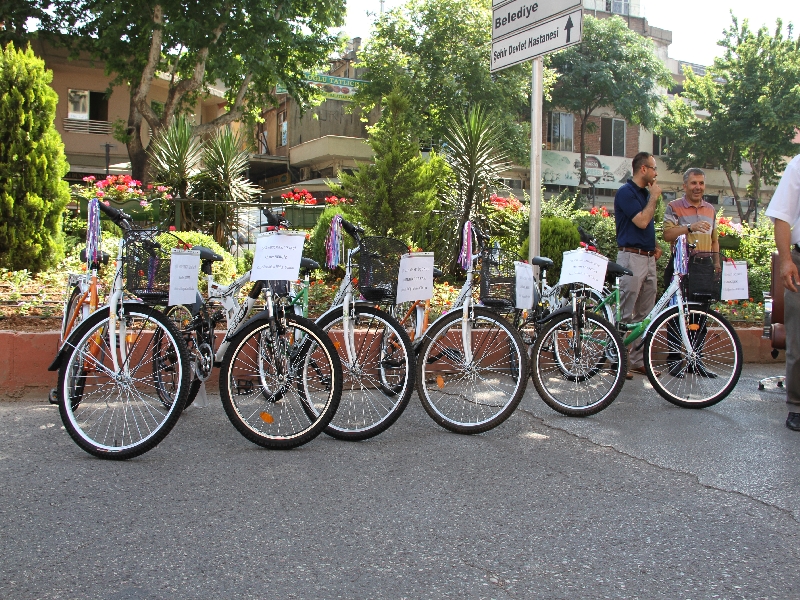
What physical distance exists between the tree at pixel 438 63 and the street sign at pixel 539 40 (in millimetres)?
24319

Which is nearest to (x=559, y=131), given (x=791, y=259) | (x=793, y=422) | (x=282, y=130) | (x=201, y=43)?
(x=282, y=130)

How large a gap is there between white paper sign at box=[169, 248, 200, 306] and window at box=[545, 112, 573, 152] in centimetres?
4088

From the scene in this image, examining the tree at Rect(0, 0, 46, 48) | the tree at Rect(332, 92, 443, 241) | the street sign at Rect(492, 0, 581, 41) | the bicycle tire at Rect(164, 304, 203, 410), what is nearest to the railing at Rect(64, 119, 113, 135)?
the tree at Rect(0, 0, 46, 48)

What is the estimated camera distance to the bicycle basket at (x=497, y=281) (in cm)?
523

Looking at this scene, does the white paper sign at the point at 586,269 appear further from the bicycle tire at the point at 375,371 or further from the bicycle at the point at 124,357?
the bicycle at the point at 124,357

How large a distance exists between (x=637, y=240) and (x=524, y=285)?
2.10 metres

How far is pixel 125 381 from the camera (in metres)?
4.49

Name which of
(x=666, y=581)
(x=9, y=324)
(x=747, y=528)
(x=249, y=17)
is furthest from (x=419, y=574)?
(x=249, y=17)

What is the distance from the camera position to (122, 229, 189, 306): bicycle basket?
15.1 feet

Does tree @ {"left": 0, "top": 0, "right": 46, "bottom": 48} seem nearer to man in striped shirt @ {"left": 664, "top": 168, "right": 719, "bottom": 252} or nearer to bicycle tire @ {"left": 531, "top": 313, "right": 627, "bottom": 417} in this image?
man in striped shirt @ {"left": 664, "top": 168, "right": 719, "bottom": 252}

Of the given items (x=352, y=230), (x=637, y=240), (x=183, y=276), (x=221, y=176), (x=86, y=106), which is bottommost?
(x=183, y=276)

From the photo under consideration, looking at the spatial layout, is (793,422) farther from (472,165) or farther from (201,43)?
(201,43)

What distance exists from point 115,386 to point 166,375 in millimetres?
415

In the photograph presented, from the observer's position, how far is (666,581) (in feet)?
9.40
